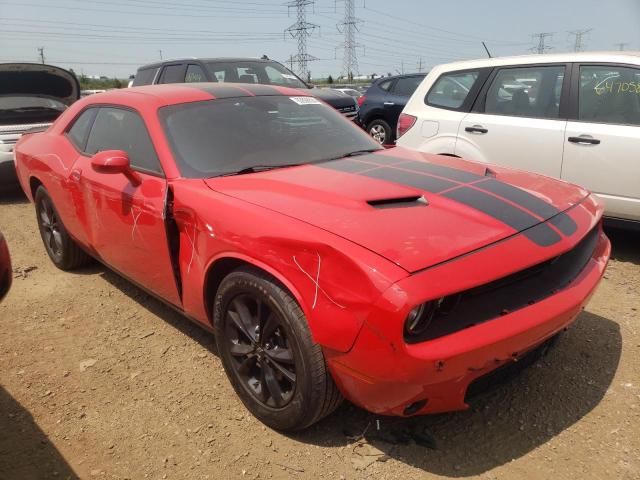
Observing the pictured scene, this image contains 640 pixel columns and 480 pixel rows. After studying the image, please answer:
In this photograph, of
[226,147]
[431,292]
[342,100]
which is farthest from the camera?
[342,100]

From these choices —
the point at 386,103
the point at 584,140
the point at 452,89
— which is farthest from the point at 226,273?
the point at 386,103

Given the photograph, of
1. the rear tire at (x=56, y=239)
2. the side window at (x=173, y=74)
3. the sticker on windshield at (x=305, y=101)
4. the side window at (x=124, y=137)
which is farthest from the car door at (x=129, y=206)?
the side window at (x=173, y=74)

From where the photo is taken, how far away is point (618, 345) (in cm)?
309

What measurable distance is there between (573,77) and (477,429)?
339cm

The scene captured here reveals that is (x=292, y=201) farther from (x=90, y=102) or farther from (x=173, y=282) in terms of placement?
(x=90, y=102)

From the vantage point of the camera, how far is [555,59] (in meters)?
4.69

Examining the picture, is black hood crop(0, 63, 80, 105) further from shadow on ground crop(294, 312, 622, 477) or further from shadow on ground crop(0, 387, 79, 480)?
shadow on ground crop(294, 312, 622, 477)

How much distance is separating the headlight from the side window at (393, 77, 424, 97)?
346 inches

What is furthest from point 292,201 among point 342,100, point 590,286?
point 342,100

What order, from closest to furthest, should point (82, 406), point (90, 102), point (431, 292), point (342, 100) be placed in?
point (431, 292)
point (82, 406)
point (90, 102)
point (342, 100)

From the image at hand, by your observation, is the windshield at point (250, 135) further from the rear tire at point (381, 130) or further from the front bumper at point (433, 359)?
the rear tire at point (381, 130)

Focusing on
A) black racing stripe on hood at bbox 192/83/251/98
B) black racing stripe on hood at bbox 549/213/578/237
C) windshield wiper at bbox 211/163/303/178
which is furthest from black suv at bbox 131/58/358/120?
black racing stripe on hood at bbox 549/213/578/237

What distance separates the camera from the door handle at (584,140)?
4.29 meters

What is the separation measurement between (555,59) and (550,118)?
1.81 feet
